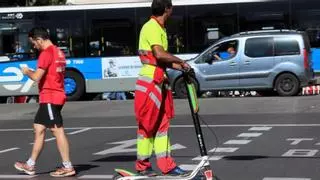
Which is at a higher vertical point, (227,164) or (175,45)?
(175,45)

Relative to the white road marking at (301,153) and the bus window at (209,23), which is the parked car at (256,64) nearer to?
the bus window at (209,23)

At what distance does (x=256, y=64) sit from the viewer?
2073 cm

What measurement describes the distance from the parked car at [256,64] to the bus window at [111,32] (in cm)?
272

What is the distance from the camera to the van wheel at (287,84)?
67.5 ft

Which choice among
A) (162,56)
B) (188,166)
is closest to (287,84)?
(188,166)

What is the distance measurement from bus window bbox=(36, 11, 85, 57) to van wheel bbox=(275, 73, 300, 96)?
22.6 ft

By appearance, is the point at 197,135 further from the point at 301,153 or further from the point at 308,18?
the point at 308,18

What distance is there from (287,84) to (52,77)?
1327 cm

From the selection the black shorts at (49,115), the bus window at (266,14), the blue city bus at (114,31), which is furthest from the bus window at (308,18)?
the black shorts at (49,115)

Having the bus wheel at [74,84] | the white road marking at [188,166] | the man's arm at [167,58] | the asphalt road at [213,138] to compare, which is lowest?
the asphalt road at [213,138]

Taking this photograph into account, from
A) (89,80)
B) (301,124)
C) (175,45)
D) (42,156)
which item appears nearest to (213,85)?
(175,45)

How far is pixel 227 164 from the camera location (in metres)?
9.37

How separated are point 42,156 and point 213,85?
10893mm

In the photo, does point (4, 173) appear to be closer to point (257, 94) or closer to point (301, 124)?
point (301, 124)
